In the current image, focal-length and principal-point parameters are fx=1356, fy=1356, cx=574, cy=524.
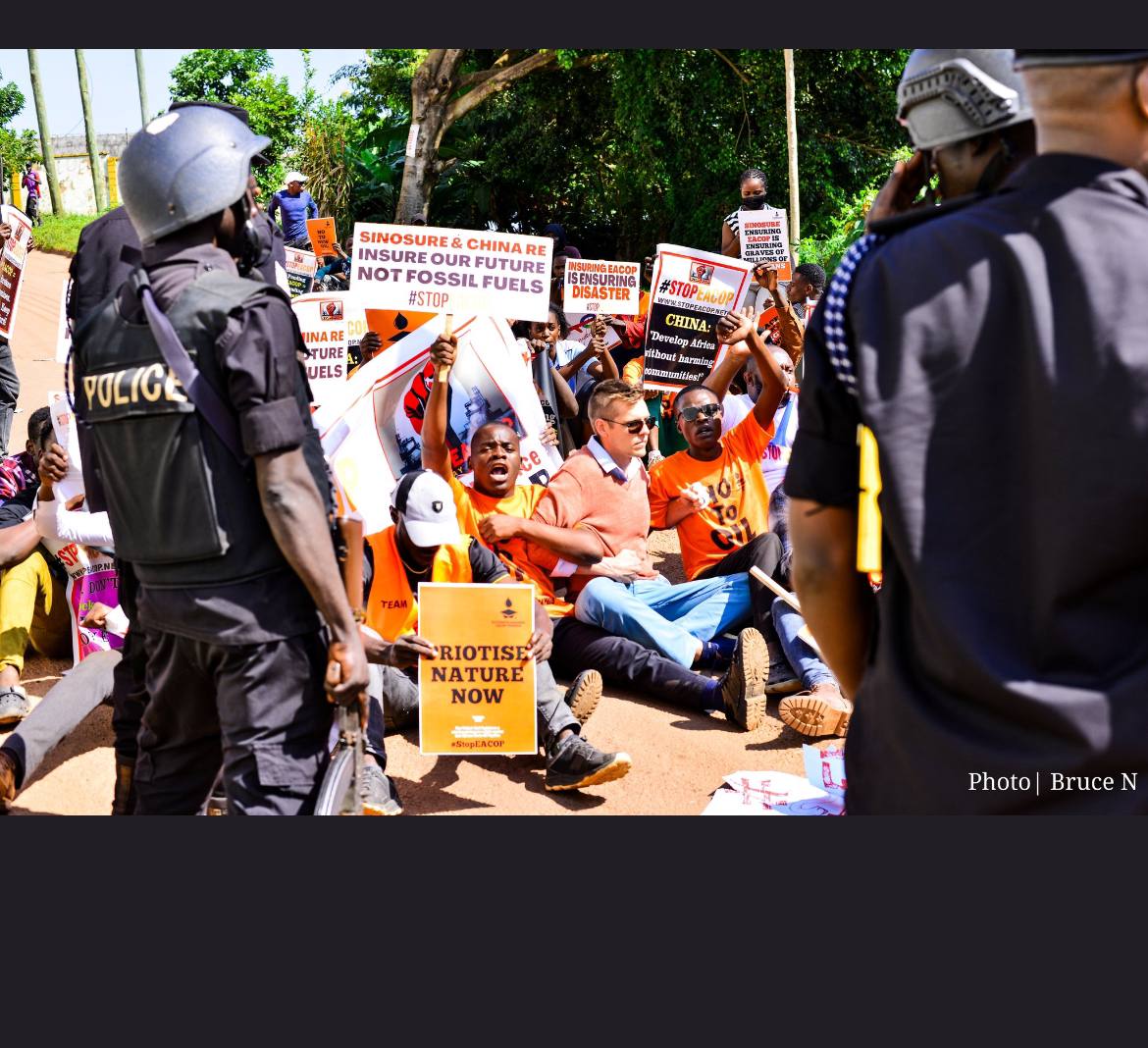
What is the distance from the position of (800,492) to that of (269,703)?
1503 millimetres

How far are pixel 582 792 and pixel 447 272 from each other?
8.81ft

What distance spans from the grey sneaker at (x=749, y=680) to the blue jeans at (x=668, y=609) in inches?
19.3

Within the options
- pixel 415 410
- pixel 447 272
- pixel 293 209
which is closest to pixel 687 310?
pixel 447 272

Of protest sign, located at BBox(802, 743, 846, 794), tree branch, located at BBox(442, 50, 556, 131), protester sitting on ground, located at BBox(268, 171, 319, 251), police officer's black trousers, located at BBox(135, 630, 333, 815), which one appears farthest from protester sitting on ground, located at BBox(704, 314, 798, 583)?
tree branch, located at BBox(442, 50, 556, 131)

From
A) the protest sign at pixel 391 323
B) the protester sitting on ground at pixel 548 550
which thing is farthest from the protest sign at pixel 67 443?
the protest sign at pixel 391 323

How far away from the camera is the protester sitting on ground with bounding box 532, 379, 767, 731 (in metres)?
6.11

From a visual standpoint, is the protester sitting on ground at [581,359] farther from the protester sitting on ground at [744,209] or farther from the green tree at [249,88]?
the green tree at [249,88]

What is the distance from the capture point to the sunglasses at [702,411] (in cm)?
691

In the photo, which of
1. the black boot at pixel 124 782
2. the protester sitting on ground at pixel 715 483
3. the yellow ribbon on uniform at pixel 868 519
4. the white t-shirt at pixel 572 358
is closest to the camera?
the yellow ribbon on uniform at pixel 868 519

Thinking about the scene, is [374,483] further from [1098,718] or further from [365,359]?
[1098,718]

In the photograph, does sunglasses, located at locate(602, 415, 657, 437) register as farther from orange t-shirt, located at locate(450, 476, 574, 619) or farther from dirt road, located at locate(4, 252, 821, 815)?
dirt road, located at locate(4, 252, 821, 815)

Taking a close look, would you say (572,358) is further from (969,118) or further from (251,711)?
(969,118)

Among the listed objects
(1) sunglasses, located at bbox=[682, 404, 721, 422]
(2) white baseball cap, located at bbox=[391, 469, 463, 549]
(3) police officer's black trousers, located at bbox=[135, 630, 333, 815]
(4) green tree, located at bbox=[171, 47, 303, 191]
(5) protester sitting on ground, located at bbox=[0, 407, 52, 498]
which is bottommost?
(3) police officer's black trousers, located at bbox=[135, 630, 333, 815]

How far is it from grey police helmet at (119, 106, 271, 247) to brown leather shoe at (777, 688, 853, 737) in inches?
125
